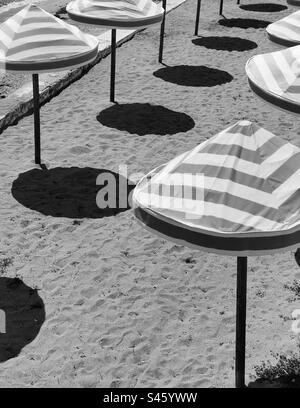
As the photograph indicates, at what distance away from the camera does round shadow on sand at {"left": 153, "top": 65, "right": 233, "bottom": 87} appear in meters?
13.6

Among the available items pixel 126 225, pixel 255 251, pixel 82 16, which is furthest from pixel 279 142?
pixel 82 16

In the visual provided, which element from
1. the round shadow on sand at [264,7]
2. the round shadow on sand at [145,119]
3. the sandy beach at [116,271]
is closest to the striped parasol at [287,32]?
the sandy beach at [116,271]

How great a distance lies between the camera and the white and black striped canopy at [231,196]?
4605 millimetres

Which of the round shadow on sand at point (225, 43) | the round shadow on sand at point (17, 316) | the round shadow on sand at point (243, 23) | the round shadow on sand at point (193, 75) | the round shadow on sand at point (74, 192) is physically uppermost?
the round shadow on sand at point (17, 316)

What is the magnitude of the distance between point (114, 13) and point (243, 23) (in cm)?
784

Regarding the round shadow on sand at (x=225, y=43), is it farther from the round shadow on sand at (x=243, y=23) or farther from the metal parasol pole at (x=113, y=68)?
the metal parasol pole at (x=113, y=68)

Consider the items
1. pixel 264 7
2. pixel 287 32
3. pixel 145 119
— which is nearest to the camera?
pixel 287 32

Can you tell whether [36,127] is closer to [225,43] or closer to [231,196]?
[231,196]

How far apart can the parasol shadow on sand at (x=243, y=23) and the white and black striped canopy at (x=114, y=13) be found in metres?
6.73

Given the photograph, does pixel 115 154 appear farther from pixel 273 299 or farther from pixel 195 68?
pixel 195 68

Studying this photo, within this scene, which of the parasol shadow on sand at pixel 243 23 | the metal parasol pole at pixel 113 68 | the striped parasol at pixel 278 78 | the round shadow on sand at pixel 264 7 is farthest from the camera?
the round shadow on sand at pixel 264 7

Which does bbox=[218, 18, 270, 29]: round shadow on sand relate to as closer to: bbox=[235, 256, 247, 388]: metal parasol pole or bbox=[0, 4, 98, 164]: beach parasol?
bbox=[0, 4, 98, 164]: beach parasol

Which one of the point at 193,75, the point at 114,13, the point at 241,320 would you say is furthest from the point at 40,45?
the point at 193,75

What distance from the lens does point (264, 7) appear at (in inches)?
802
